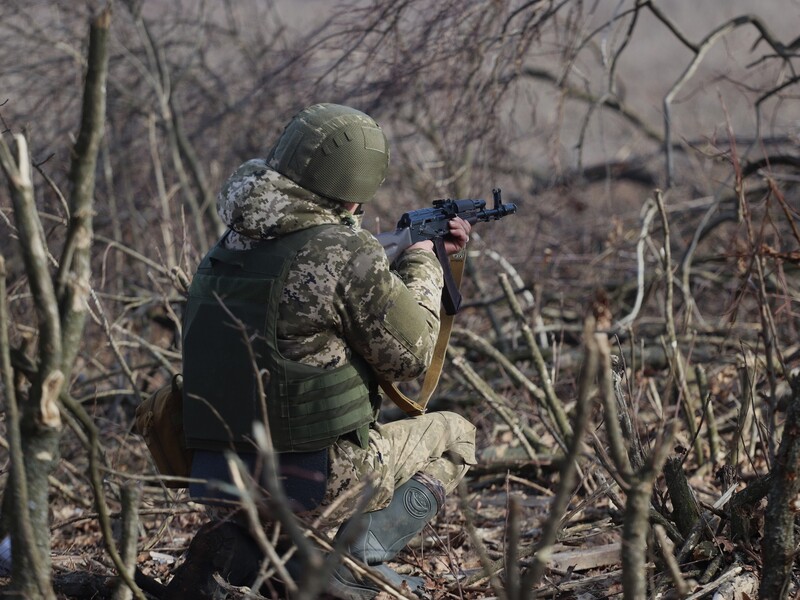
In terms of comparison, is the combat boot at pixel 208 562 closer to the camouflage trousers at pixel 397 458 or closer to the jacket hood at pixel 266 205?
the camouflage trousers at pixel 397 458

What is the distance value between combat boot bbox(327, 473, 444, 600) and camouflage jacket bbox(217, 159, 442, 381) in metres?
0.55

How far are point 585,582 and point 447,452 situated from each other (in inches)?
28.9

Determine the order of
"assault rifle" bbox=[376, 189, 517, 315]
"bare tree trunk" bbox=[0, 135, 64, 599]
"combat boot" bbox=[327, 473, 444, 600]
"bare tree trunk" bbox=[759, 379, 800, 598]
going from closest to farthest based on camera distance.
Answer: "bare tree trunk" bbox=[0, 135, 64, 599] → "bare tree trunk" bbox=[759, 379, 800, 598] → "combat boot" bbox=[327, 473, 444, 600] → "assault rifle" bbox=[376, 189, 517, 315]

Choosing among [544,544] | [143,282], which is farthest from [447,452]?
[143,282]

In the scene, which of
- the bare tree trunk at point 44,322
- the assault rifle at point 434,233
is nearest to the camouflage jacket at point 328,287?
the assault rifle at point 434,233

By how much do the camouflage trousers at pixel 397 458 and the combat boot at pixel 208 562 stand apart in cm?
29

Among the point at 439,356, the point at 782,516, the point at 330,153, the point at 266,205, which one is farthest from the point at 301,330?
the point at 782,516

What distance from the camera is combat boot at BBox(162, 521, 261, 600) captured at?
3.00 m

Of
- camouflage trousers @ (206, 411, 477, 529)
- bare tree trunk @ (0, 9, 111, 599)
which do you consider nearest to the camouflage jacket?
camouflage trousers @ (206, 411, 477, 529)

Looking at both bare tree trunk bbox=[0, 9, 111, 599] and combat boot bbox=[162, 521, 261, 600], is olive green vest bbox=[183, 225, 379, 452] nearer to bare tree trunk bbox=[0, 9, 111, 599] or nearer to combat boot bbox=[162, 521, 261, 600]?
combat boot bbox=[162, 521, 261, 600]

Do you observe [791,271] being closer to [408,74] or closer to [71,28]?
[408,74]

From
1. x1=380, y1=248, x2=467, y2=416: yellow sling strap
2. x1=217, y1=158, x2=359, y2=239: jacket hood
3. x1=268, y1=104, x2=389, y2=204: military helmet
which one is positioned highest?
x1=268, y1=104, x2=389, y2=204: military helmet

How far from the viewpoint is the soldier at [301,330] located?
2934 millimetres

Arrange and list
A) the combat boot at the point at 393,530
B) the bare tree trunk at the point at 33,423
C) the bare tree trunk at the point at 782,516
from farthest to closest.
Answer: the combat boot at the point at 393,530 < the bare tree trunk at the point at 782,516 < the bare tree trunk at the point at 33,423
